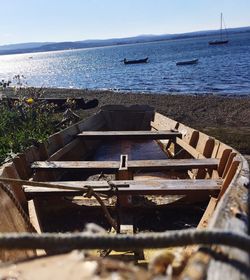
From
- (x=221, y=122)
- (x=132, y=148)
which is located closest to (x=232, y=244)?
(x=132, y=148)

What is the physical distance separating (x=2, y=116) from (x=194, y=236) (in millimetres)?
7705

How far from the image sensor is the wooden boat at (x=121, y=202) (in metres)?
1.62

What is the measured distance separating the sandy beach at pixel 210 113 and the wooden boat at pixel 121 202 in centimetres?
348

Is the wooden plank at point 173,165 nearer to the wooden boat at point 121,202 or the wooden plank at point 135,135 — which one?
the wooden boat at point 121,202

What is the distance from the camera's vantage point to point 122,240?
1550 mm

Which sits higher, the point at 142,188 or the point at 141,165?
the point at 142,188

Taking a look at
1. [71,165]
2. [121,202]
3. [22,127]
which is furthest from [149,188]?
[22,127]

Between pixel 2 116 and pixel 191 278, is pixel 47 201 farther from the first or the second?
pixel 191 278

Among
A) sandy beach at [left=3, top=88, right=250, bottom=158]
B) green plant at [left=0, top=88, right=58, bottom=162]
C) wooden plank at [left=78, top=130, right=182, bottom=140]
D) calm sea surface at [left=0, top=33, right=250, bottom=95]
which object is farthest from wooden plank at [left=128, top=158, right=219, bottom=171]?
calm sea surface at [left=0, top=33, right=250, bottom=95]

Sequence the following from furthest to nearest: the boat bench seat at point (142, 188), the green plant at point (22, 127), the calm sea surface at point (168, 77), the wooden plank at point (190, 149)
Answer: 1. the calm sea surface at point (168, 77)
2. the wooden plank at point (190, 149)
3. the green plant at point (22, 127)
4. the boat bench seat at point (142, 188)

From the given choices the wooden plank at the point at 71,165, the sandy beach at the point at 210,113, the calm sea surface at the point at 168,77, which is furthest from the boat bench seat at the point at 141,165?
the calm sea surface at the point at 168,77

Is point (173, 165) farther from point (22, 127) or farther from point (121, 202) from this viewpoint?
point (22, 127)

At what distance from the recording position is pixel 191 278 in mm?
1561

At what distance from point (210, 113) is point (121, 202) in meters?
16.0
